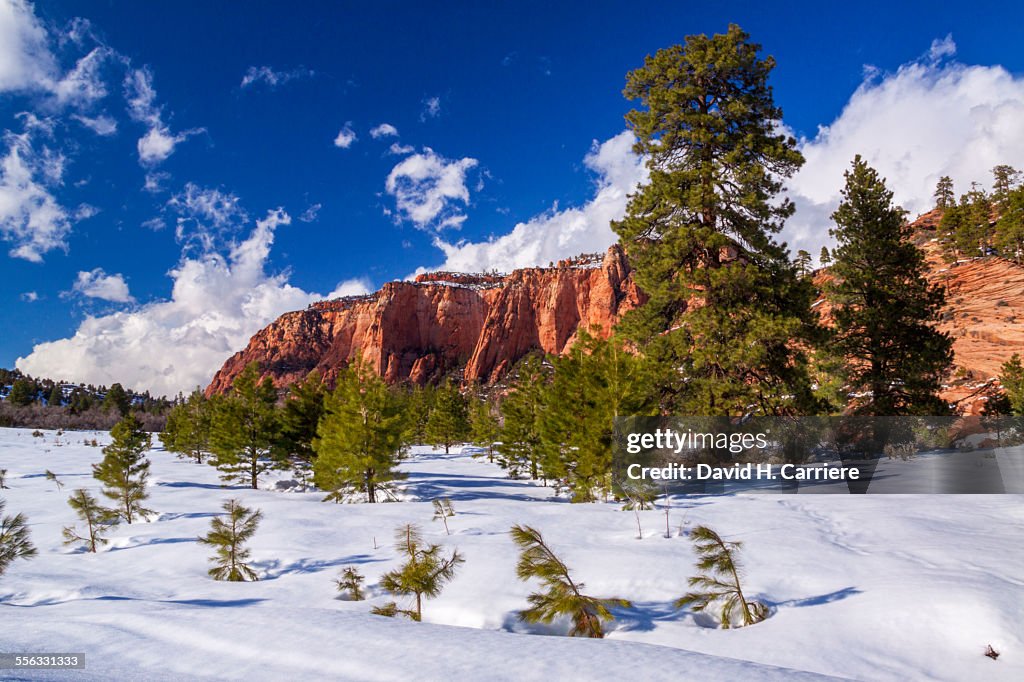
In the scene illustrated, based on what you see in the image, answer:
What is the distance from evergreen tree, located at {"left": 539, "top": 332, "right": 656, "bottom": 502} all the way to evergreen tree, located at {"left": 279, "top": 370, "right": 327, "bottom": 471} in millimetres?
14567

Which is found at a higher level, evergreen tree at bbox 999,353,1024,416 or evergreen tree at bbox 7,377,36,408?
evergreen tree at bbox 7,377,36,408

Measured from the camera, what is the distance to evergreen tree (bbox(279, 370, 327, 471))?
24.2 m

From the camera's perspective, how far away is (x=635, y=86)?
15453 millimetres

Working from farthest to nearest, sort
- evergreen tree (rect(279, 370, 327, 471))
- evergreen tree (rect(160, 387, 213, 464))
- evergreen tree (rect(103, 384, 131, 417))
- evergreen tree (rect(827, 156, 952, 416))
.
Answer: evergreen tree (rect(103, 384, 131, 417))
evergreen tree (rect(160, 387, 213, 464))
evergreen tree (rect(279, 370, 327, 471))
evergreen tree (rect(827, 156, 952, 416))

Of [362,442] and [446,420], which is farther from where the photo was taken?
[446,420]

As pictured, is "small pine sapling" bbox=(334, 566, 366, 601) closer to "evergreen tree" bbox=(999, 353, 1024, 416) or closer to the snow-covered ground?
the snow-covered ground

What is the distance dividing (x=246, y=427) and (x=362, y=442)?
30.6ft

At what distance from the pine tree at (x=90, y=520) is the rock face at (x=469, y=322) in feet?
392

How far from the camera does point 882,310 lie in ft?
56.6

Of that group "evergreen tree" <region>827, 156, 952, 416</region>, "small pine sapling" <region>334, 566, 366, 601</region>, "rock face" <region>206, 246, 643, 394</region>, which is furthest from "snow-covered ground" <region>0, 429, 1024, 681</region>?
"rock face" <region>206, 246, 643, 394</region>

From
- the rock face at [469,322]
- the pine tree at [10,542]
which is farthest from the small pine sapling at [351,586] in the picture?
the rock face at [469,322]

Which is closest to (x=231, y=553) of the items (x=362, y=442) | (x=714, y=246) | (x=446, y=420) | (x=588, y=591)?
(x=588, y=591)

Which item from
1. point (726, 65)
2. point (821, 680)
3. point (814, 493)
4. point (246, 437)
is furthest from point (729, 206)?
point (246, 437)

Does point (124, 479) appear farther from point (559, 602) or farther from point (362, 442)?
point (559, 602)
